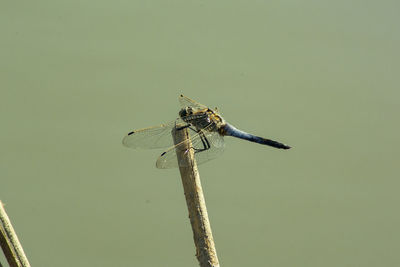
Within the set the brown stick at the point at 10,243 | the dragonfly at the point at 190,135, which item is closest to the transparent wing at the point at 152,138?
the dragonfly at the point at 190,135

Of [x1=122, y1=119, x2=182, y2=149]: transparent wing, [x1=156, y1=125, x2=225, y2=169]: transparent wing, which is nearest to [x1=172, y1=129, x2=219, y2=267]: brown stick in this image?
[x1=156, y1=125, x2=225, y2=169]: transparent wing

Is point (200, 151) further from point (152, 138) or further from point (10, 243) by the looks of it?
point (10, 243)

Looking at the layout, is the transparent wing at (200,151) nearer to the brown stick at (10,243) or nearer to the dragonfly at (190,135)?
the dragonfly at (190,135)

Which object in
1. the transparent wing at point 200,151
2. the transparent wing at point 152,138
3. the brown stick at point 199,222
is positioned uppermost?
the transparent wing at point 152,138

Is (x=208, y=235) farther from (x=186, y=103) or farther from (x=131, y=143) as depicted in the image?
(x=186, y=103)

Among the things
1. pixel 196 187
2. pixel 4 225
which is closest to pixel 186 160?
pixel 196 187

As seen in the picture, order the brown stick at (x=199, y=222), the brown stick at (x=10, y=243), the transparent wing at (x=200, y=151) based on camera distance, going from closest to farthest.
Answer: the brown stick at (x=10, y=243), the brown stick at (x=199, y=222), the transparent wing at (x=200, y=151)
